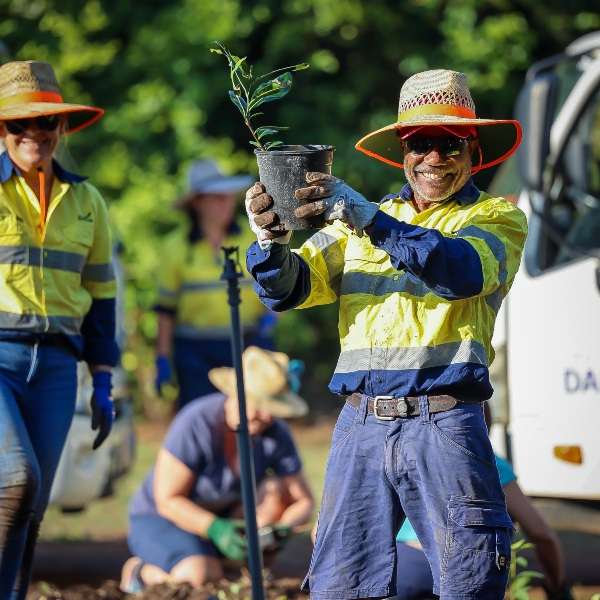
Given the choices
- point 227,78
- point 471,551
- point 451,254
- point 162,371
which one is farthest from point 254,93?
point 227,78

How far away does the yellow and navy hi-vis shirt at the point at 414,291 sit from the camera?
376cm

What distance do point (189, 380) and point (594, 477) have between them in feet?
7.42

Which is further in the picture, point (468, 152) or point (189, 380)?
point (189, 380)

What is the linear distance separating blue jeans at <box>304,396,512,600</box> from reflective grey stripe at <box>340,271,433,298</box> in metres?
0.28

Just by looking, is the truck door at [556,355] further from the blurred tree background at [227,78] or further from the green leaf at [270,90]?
the blurred tree background at [227,78]

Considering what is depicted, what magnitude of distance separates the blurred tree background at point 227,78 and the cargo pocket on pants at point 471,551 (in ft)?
29.4

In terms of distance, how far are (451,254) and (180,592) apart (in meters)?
2.73

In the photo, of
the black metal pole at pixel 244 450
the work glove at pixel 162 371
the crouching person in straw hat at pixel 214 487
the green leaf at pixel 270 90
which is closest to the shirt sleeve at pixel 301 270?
the green leaf at pixel 270 90

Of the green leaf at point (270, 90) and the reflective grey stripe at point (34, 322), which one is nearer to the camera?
the green leaf at point (270, 90)

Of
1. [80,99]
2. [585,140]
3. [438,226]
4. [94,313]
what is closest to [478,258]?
[438,226]

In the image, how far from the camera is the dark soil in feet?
19.6

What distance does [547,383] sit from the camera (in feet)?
22.5

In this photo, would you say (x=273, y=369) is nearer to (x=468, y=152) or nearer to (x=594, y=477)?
(x=594, y=477)

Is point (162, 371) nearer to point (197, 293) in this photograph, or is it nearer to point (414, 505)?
point (197, 293)
